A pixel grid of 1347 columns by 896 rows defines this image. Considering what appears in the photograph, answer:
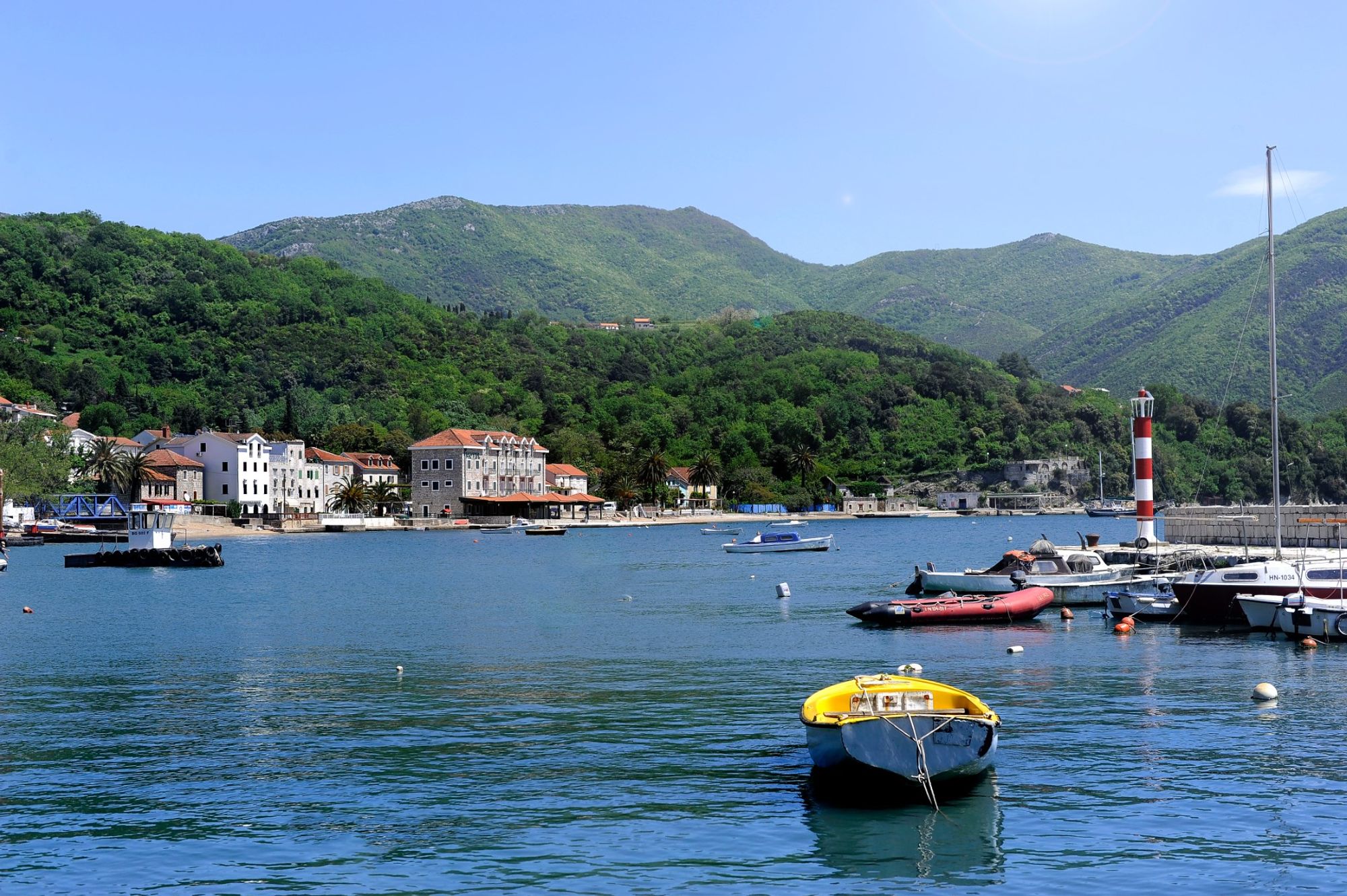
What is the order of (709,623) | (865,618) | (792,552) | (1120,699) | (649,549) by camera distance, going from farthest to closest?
(649,549), (792,552), (709,623), (865,618), (1120,699)

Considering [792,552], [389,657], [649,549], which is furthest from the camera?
[649,549]

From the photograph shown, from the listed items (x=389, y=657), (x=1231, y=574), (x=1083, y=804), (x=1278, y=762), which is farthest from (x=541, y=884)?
(x=1231, y=574)

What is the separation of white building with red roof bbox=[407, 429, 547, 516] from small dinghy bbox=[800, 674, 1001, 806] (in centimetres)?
15203

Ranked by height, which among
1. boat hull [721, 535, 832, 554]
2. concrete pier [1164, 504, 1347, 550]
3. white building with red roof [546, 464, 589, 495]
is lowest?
boat hull [721, 535, 832, 554]

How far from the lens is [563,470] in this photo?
191 metres

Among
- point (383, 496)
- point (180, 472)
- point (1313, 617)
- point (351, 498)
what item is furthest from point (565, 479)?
point (1313, 617)

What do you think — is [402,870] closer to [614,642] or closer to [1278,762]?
[1278,762]

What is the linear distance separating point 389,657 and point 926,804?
21.6 m

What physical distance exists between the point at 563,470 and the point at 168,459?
196ft

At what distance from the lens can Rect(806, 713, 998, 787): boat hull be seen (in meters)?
18.8

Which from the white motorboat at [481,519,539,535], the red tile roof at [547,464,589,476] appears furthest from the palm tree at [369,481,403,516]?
the red tile roof at [547,464,589,476]

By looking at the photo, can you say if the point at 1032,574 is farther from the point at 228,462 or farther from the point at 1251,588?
the point at 228,462

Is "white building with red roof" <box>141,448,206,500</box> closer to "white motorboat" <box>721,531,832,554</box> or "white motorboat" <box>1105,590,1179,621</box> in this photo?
"white motorboat" <box>721,531,832,554</box>

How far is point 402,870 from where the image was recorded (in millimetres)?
16188
